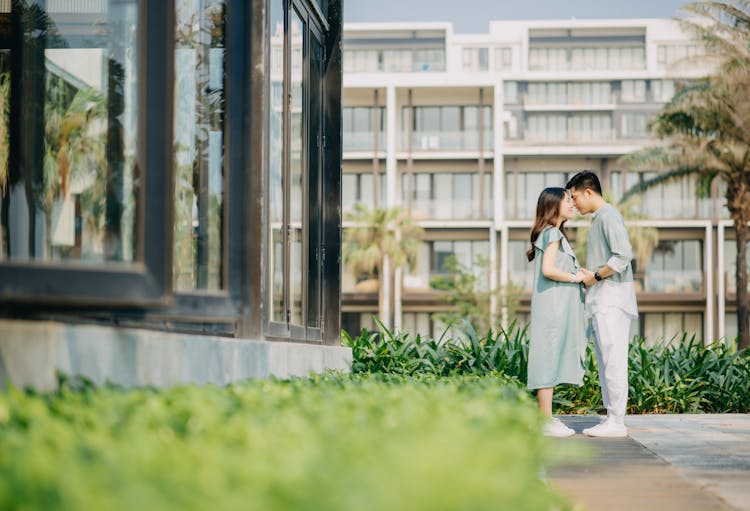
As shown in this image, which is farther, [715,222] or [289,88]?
[715,222]

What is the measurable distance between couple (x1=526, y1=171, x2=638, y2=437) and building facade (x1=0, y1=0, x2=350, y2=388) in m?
1.70

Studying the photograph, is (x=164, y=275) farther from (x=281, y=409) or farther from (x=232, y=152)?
(x=232, y=152)

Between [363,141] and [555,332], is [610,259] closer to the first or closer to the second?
[555,332]

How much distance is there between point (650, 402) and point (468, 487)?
9.10 m

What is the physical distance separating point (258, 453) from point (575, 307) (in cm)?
561

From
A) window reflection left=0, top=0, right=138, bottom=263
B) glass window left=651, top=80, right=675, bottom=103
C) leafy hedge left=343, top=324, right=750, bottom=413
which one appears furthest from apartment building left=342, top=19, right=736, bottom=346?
window reflection left=0, top=0, right=138, bottom=263

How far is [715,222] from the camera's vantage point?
5125 centimetres

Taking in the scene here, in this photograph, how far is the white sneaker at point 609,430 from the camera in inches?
277

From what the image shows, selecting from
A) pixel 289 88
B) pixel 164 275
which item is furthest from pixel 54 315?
pixel 289 88

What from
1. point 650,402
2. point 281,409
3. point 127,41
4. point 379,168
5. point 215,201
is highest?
point 379,168

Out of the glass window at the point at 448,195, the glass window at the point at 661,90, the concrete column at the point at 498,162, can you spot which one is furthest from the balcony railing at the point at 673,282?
the glass window at the point at 661,90

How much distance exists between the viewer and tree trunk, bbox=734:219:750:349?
36250 mm

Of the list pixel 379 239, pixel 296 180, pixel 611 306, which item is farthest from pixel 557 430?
pixel 379 239

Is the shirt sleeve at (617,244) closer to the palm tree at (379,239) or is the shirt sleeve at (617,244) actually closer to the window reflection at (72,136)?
the window reflection at (72,136)
